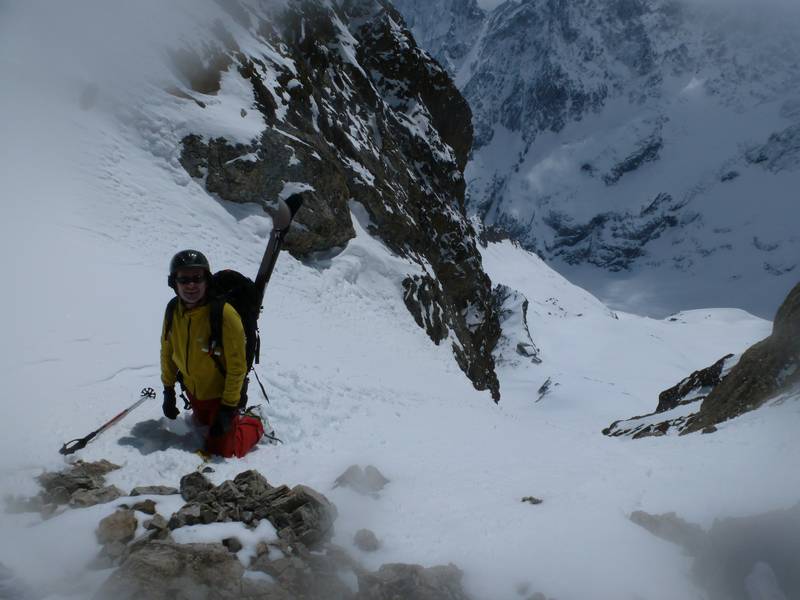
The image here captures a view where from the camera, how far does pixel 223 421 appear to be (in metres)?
5.25

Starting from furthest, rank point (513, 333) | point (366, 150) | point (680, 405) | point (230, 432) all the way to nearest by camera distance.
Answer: point (513, 333) < point (366, 150) < point (680, 405) < point (230, 432)

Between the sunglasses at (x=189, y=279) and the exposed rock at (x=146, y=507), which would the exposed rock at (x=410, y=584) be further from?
the sunglasses at (x=189, y=279)

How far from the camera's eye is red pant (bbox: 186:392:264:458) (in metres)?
5.38

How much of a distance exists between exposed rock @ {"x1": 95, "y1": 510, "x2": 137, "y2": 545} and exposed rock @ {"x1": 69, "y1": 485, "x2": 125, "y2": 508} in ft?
1.42

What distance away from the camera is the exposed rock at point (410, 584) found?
11.6 ft

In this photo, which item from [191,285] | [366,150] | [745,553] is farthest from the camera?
[366,150]

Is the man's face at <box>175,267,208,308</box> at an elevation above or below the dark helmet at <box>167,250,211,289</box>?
below

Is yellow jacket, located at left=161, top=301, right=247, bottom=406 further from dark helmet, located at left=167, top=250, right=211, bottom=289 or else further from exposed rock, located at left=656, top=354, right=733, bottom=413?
exposed rock, located at left=656, top=354, right=733, bottom=413

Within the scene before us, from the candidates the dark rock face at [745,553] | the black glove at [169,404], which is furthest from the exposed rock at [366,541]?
the black glove at [169,404]

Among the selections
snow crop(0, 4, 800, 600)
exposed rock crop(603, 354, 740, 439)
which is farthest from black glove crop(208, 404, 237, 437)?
exposed rock crop(603, 354, 740, 439)

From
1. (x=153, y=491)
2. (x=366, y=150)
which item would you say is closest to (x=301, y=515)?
(x=153, y=491)

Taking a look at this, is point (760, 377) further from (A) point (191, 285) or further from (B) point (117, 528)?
(B) point (117, 528)

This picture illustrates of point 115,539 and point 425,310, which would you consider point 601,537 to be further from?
point 425,310

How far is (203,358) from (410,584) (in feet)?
9.56
